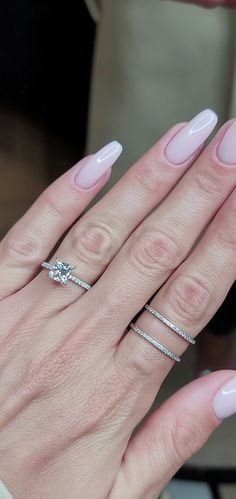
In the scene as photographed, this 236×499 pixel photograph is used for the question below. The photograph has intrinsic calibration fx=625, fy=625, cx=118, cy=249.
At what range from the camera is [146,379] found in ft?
2.21

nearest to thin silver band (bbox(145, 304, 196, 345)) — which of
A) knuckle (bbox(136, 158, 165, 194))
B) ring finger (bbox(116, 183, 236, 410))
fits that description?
ring finger (bbox(116, 183, 236, 410))

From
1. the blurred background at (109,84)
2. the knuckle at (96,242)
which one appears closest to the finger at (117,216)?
the knuckle at (96,242)

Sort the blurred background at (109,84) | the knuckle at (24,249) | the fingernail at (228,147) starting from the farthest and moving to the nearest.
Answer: the blurred background at (109,84), the knuckle at (24,249), the fingernail at (228,147)

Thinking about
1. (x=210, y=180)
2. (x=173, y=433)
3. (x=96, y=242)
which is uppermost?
(x=210, y=180)

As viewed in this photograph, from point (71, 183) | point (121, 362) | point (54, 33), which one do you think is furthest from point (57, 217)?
point (54, 33)

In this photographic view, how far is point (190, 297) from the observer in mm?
658

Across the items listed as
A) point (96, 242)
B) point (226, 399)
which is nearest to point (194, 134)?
point (96, 242)

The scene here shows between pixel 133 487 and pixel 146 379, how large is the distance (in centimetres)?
11

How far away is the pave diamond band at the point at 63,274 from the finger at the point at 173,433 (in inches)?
6.3

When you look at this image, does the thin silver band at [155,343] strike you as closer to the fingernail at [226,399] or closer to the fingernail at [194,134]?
the fingernail at [226,399]

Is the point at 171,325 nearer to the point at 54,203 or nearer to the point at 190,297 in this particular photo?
the point at 190,297

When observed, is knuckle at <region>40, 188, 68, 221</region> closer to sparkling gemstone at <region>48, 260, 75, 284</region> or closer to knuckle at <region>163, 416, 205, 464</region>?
sparkling gemstone at <region>48, 260, 75, 284</region>

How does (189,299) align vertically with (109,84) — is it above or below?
below

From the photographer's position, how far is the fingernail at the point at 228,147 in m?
0.63
